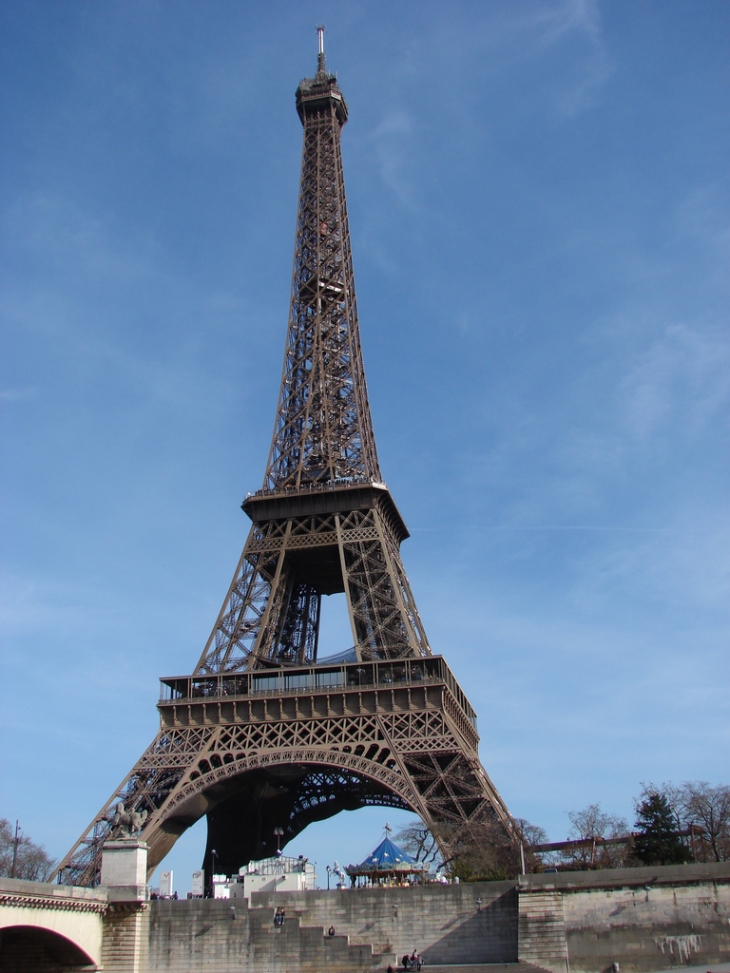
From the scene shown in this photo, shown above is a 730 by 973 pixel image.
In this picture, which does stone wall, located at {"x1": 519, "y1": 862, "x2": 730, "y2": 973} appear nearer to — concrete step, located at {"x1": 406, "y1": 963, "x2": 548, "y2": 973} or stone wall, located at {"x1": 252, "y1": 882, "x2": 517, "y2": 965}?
concrete step, located at {"x1": 406, "y1": 963, "x2": 548, "y2": 973}

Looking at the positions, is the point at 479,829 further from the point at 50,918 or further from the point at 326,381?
the point at 326,381

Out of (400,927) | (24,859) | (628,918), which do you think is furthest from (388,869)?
(24,859)

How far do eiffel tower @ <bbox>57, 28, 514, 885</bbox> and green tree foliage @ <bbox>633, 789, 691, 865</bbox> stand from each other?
255 inches

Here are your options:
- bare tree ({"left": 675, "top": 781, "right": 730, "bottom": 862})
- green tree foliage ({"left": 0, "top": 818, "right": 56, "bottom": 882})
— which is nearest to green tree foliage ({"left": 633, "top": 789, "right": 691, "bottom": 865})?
bare tree ({"left": 675, "top": 781, "right": 730, "bottom": 862})

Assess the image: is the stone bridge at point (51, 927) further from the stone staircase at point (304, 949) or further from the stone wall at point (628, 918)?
the stone wall at point (628, 918)

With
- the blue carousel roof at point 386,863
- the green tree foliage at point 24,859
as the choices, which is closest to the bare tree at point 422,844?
the blue carousel roof at point 386,863

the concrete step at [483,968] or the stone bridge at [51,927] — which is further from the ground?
the stone bridge at [51,927]

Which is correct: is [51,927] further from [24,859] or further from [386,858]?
[24,859]

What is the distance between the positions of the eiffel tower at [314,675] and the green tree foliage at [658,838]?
648 centimetres

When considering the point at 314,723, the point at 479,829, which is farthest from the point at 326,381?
the point at 479,829

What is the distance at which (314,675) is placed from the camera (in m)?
57.3

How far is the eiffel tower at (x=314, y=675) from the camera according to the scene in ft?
169

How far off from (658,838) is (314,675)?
826 inches

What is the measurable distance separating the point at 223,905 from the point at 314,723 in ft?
45.6
